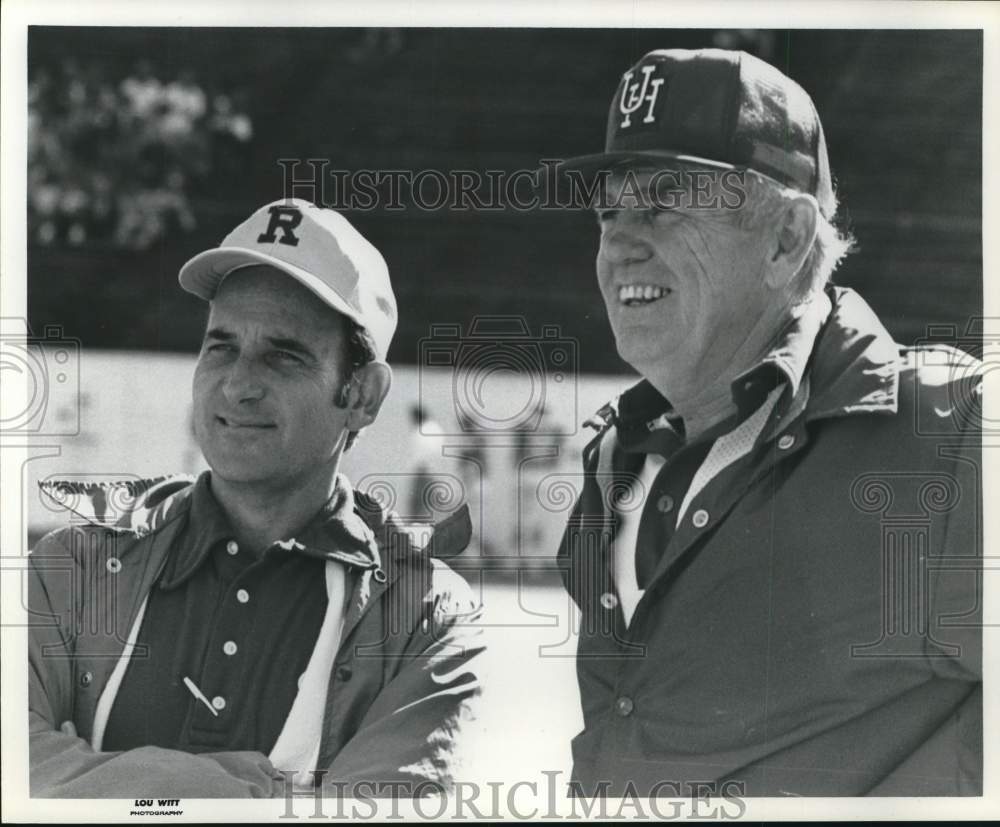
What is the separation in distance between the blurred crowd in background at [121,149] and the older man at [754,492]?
1.23 metres

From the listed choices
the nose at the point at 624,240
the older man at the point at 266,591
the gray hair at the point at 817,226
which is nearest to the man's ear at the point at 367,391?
the older man at the point at 266,591

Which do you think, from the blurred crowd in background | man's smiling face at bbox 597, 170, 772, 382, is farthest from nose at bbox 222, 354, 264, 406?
man's smiling face at bbox 597, 170, 772, 382

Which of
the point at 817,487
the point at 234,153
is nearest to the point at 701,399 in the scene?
the point at 817,487

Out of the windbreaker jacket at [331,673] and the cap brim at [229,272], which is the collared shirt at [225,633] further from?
the cap brim at [229,272]

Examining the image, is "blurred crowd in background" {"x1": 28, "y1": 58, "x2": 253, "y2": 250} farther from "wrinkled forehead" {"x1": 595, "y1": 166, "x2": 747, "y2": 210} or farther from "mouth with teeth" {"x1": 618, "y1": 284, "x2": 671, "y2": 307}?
"mouth with teeth" {"x1": 618, "y1": 284, "x2": 671, "y2": 307}

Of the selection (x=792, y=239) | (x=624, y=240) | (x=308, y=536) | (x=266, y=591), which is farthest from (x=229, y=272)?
(x=792, y=239)

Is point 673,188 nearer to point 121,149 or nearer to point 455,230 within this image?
point 455,230

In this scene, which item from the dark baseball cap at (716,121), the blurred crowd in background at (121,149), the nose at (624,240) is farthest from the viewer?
the blurred crowd in background at (121,149)

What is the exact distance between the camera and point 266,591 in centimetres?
429

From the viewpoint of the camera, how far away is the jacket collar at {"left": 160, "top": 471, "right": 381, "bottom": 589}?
429 centimetres

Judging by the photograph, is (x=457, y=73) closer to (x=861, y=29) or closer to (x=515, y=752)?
(x=861, y=29)

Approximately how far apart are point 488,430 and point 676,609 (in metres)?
0.84

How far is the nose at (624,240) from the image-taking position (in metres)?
4.28

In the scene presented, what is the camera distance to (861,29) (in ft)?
14.5
